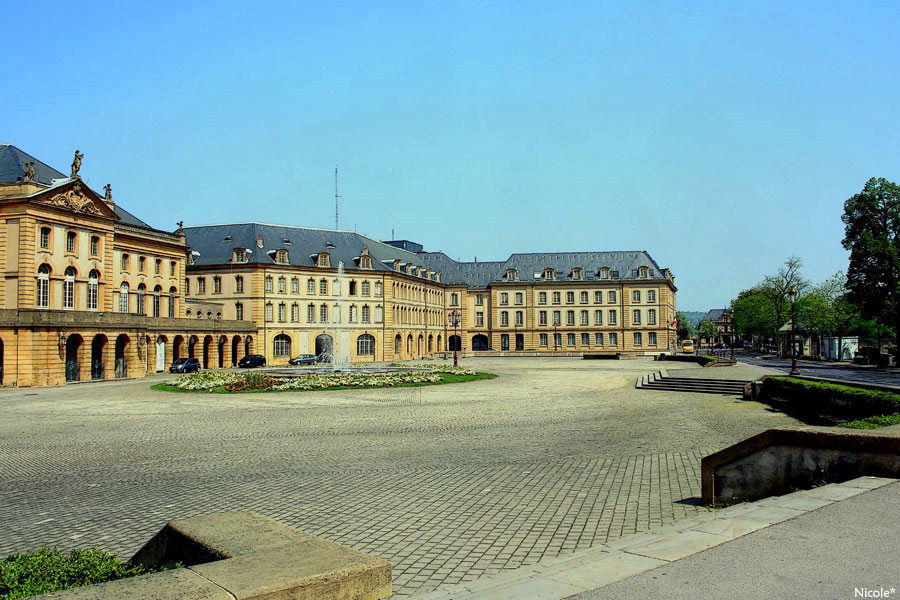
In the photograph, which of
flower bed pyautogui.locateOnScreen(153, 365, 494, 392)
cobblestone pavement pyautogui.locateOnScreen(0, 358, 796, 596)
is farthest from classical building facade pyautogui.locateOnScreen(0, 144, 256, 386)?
cobblestone pavement pyautogui.locateOnScreen(0, 358, 796, 596)

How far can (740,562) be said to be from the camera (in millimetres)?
6152

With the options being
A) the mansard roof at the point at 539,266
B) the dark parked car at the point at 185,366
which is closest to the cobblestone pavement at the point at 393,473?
the dark parked car at the point at 185,366

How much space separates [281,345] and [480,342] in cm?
3981

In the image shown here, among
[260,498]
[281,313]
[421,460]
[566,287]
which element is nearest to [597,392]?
[421,460]

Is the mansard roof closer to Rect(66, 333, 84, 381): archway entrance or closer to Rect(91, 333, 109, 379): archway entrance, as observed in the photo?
Rect(91, 333, 109, 379): archway entrance

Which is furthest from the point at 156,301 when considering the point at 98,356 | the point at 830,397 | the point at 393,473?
the point at 830,397

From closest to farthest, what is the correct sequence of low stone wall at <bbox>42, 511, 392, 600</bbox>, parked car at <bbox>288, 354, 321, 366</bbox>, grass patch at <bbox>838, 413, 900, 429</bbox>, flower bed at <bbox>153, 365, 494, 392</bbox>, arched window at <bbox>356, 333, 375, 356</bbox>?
1. low stone wall at <bbox>42, 511, 392, 600</bbox>
2. grass patch at <bbox>838, 413, 900, 429</bbox>
3. flower bed at <bbox>153, 365, 494, 392</bbox>
4. parked car at <bbox>288, 354, 321, 366</bbox>
5. arched window at <bbox>356, 333, 375, 356</bbox>

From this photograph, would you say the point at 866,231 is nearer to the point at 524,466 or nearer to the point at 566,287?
the point at 566,287

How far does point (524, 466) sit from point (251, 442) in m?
7.78

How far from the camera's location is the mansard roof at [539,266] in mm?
106875

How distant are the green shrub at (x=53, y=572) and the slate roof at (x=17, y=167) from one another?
5208cm

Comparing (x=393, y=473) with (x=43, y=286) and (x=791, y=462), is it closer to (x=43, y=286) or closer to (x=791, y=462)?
(x=791, y=462)

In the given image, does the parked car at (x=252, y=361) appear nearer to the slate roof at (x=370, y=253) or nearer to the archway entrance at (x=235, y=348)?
the archway entrance at (x=235, y=348)

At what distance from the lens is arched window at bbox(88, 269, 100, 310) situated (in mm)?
54125
